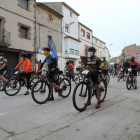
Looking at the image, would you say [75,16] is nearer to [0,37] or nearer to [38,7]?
[38,7]

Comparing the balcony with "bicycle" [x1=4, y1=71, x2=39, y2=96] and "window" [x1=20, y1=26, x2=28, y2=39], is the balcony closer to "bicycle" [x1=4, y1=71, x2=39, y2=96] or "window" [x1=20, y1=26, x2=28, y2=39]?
"window" [x1=20, y1=26, x2=28, y2=39]

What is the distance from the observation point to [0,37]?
1382cm

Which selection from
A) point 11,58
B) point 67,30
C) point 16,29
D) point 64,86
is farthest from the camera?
point 67,30

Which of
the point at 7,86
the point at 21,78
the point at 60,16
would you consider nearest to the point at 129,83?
the point at 21,78

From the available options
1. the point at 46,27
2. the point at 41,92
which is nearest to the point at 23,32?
the point at 46,27

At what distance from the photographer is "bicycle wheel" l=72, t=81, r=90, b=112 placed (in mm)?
3746

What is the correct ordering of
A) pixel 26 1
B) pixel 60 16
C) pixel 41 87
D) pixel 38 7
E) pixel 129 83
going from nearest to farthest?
pixel 41 87
pixel 129 83
pixel 26 1
pixel 38 7
pixel 60 16

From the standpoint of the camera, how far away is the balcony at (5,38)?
45.1 ft

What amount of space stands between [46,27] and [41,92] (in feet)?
54.4

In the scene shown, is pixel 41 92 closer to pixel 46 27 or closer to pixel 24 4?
pixel 24 4

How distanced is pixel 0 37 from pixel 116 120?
13.8m

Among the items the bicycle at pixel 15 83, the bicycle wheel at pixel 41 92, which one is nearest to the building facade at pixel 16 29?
the bicycle at pixel 15 83

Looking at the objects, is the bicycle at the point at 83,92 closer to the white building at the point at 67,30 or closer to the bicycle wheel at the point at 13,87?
the bicycle wheel at the point at 13,87

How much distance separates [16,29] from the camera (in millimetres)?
15383
